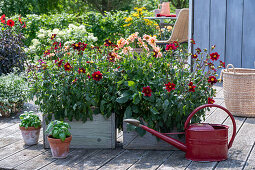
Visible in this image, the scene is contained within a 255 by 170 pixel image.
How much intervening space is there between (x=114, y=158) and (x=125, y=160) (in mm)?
91

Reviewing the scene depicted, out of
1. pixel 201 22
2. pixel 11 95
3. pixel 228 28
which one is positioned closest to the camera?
pixel 11 95

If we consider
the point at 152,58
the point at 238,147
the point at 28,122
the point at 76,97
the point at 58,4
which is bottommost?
the point at 238,147

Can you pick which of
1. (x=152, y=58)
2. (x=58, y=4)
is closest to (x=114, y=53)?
(x=152, y=58)

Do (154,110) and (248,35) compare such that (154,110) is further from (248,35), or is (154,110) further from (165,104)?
(248,35)

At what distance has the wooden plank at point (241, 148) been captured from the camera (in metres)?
2.60

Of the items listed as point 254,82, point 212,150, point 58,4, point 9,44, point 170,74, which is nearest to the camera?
point 212,150

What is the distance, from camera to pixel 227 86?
3.86m

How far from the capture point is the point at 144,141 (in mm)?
2918

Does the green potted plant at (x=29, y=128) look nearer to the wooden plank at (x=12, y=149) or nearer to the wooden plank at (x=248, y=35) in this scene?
the wooden plank at (x=12, y=149)

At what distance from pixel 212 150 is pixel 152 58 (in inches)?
32.0

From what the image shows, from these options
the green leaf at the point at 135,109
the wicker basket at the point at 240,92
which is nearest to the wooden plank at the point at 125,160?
the green leaf at the point at 135,109

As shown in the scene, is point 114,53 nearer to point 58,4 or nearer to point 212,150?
point 212,150

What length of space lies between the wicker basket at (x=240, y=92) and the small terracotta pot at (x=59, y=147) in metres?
1.80

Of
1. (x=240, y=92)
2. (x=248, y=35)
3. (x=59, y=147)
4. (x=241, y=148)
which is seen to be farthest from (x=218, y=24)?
(x=59, y=147)
